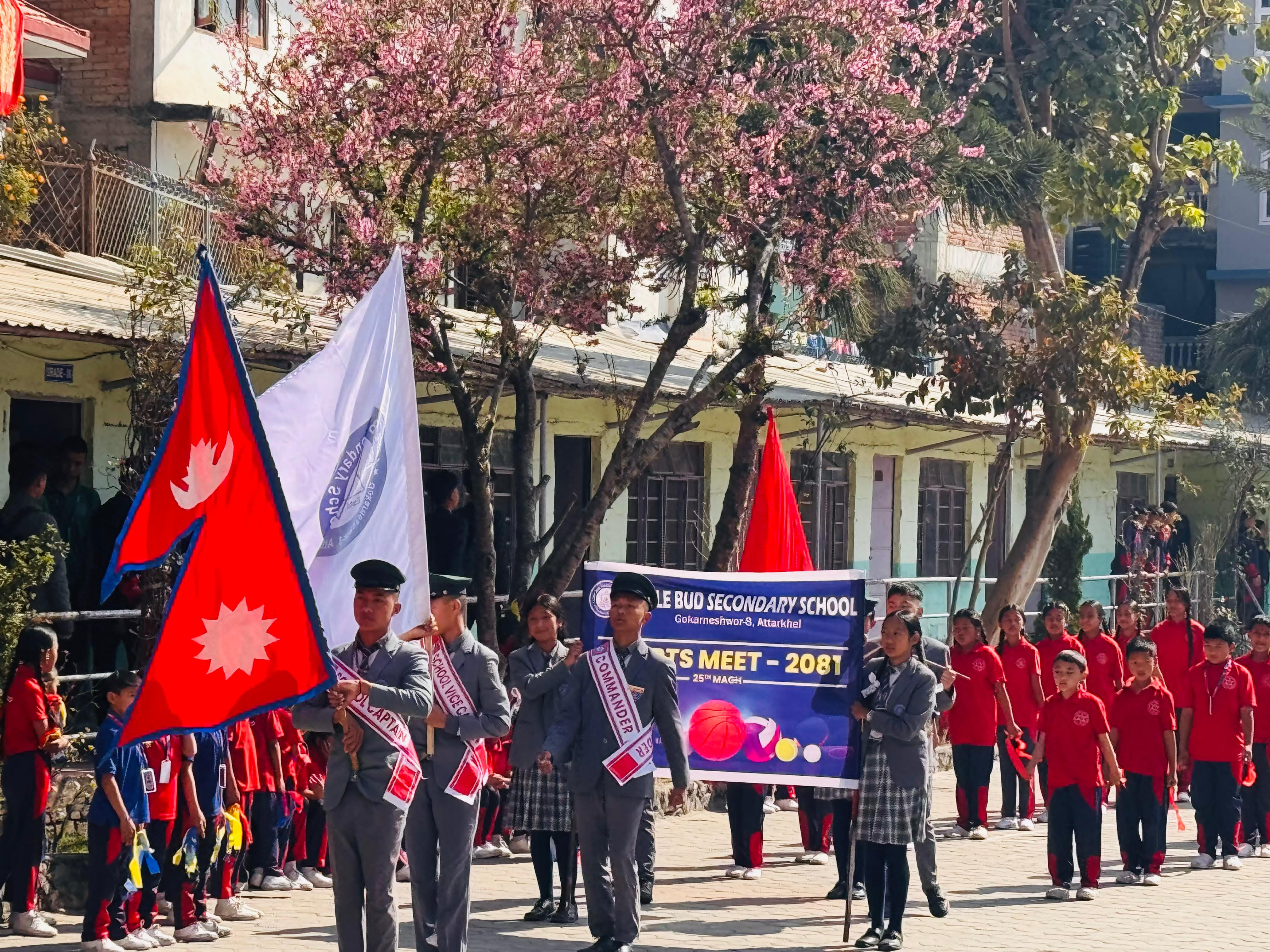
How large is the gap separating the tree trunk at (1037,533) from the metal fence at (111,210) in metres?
9.02

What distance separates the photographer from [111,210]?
17609 millimetres

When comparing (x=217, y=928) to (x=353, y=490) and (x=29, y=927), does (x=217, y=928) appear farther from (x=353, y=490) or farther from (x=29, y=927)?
(x=353, y=490)

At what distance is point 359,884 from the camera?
7.65 m

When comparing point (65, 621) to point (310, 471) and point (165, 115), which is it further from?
point (165, 115)

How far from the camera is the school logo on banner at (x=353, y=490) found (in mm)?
8117

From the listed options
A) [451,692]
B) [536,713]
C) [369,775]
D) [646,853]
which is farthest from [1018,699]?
[369,775]

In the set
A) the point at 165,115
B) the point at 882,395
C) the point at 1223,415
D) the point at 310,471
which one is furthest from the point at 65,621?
the point at 1223,415

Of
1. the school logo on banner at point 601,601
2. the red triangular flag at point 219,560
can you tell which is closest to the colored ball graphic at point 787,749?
the school logo on banner at point 601,601

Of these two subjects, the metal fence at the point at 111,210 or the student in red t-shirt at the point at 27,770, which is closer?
the student in red t-shirt at the point at 27,770

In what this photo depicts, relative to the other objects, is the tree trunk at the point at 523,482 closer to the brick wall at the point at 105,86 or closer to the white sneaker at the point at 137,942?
the white sneaker at the point at 137,942

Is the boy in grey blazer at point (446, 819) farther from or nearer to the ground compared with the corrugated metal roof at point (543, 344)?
nearer to the ground

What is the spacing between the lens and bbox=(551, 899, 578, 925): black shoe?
34.7 ft

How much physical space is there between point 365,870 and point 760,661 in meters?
3.84

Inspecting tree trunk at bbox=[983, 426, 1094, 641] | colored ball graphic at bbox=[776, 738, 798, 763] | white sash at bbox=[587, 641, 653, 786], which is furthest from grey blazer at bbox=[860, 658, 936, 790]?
tree trunk at bbox=[983, 426, 1094, 641]
